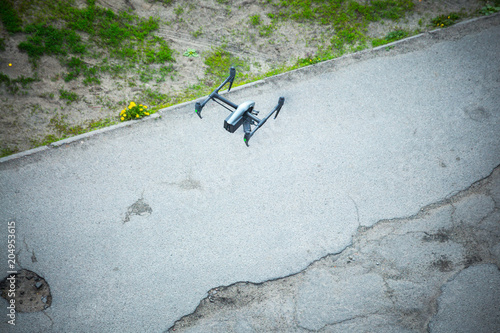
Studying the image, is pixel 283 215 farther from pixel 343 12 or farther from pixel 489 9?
pixel 489 9

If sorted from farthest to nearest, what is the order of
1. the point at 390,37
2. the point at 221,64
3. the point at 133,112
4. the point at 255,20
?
the point at 255,20 → the point at 390,37 → the point at 221,64 → the point at 133,112

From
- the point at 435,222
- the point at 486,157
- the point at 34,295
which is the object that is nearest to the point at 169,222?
the point at 34,295

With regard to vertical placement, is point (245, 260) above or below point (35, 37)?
below

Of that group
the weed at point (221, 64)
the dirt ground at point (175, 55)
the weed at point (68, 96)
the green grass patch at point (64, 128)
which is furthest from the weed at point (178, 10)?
the green grass patch at point (64, 128)

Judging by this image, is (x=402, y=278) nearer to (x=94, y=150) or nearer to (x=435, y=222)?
(x=435, y=222)

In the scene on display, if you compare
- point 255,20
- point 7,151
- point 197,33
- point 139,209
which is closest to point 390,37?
point 255,20
